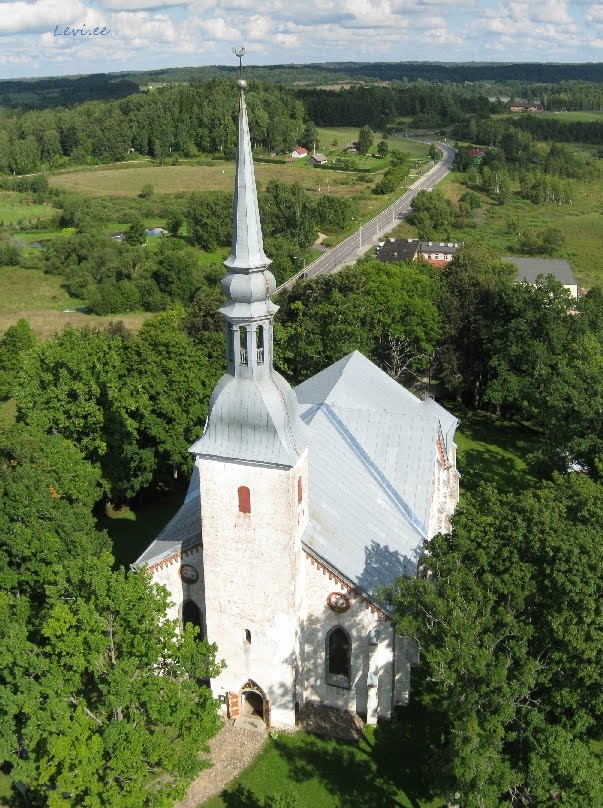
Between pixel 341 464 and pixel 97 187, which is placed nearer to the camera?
pixel 341 464

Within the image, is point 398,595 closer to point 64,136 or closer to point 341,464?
point 341,464

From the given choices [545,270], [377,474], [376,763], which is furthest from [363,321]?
[545,270]

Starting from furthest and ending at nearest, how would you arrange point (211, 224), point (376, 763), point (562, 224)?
point (562, 224) → point (211, 224) → point (376, 763)

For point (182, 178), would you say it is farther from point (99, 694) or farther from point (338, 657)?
point (99, 694)

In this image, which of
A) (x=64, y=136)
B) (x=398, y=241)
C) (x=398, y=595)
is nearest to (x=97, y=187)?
(x=64, y=136)

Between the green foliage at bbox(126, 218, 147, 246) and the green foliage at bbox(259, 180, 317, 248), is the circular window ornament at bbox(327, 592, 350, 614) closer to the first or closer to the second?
the green foliage at bbox(259, 180, 317, 248)

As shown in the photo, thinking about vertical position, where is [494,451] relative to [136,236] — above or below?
below

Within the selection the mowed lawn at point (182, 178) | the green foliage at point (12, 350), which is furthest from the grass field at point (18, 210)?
the green foliage at point (12, 350)
